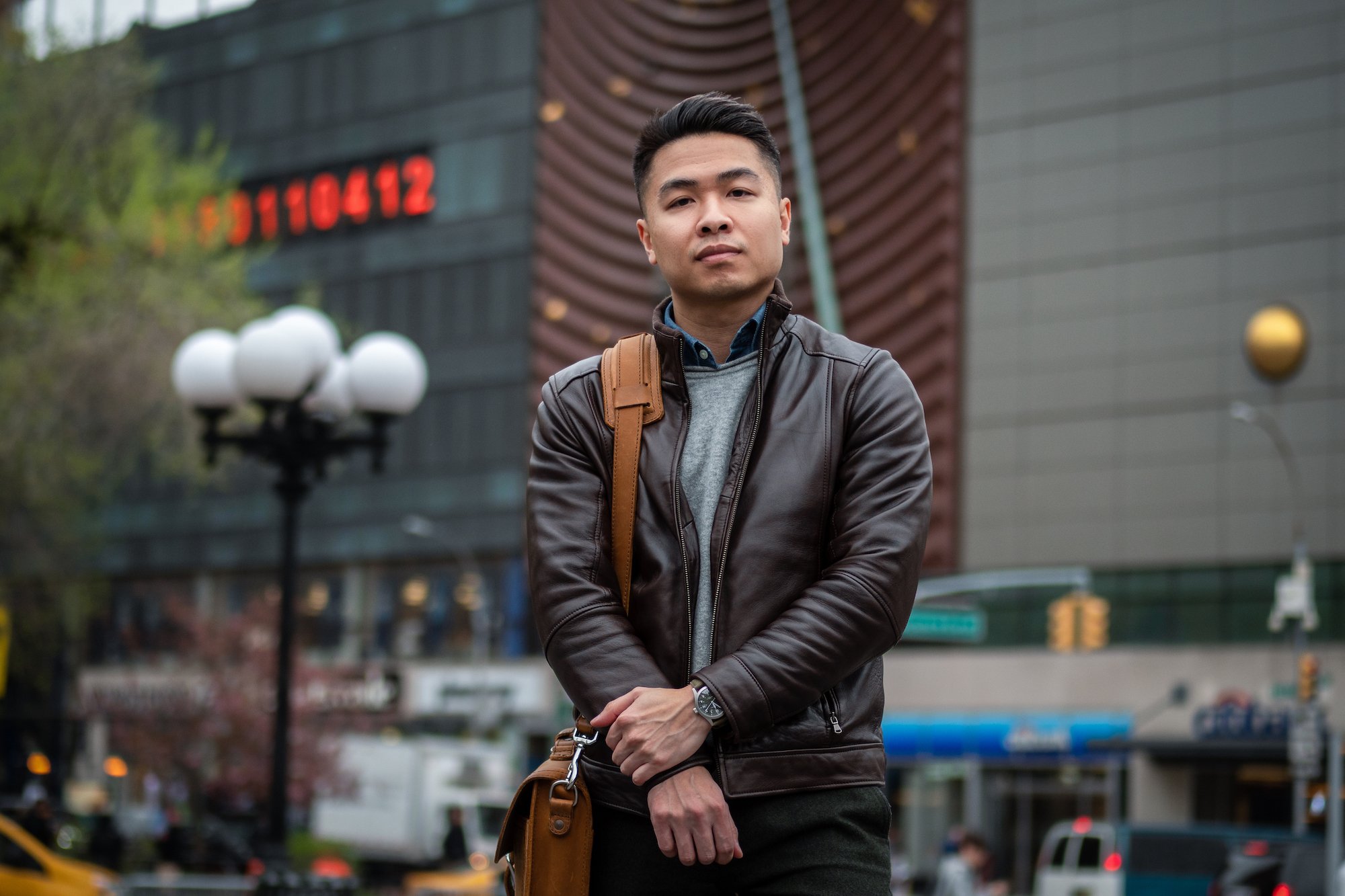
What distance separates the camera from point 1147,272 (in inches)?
1737

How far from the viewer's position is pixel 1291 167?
42312 mm

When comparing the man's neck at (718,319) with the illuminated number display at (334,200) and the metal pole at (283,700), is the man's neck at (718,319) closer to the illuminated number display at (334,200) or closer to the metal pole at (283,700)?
the metal pole at (283,700)

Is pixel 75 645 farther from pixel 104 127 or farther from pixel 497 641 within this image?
pixel 104 127

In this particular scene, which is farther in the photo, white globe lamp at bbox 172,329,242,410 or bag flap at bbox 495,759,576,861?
white globe lamp at bbox 172,329,242,410

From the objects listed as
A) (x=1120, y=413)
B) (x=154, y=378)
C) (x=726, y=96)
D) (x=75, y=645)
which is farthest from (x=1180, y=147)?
(x=726, y=96)

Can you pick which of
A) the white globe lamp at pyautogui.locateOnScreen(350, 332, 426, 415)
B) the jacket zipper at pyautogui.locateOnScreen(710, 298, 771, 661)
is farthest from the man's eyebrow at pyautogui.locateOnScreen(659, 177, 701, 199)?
the white globe lamp at pyautogui.locateOnScreen(350, 332, 426, 415)

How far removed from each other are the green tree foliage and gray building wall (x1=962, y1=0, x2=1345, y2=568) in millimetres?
25443

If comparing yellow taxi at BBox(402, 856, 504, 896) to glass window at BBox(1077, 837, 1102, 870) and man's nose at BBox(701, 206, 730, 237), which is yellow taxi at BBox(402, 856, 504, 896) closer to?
glass window at BBox(1077, 837, 1102, 870)

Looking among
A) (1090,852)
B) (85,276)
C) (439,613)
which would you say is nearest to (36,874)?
(85,276)

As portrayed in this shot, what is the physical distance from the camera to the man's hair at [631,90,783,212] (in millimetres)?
3383

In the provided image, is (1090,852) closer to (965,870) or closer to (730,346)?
(965,870)

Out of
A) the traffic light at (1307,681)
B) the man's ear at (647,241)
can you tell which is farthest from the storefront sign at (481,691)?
the man's ear at (647,241)

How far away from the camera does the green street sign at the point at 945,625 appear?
22.8 m

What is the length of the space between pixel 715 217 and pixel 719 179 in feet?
0.27
